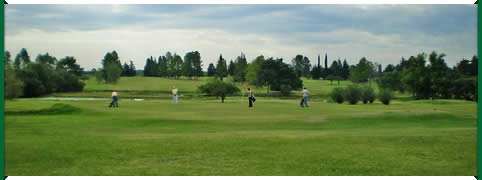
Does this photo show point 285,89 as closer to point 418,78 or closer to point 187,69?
point 418,78

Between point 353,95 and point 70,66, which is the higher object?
point 70,66

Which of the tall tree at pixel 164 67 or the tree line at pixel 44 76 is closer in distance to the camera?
the tree line at pixel 44 76

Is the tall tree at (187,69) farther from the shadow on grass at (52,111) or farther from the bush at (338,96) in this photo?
the shadow on grass at (52,111)

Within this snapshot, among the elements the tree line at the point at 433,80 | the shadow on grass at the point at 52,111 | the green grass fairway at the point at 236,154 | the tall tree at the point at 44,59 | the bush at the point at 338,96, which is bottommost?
the green grass fairway at the point at 236,154

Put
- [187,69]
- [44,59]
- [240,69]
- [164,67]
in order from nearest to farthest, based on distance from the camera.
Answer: [44,59]
[240,69]
[187,69]
[164,67]

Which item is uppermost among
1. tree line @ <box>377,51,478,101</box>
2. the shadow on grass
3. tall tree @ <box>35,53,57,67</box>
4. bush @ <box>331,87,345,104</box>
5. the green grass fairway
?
tall tree @ <box>35,53,57,67</box>

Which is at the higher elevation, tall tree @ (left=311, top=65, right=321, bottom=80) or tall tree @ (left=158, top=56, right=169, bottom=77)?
tall tree @ (left=158, top=56, right=169, bottom=77)

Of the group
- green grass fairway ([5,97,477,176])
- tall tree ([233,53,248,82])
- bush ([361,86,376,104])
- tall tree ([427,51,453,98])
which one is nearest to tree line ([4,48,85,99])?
tall tree ([233,53,248,82])

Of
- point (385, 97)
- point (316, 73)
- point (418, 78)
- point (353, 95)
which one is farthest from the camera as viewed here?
point (316, 73)

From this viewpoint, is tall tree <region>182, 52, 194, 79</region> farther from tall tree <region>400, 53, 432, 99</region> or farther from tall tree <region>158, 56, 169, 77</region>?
tall tree <region>400, 53, 432, 99</region>

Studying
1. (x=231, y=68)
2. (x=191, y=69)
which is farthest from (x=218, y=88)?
(x=191, y=69)

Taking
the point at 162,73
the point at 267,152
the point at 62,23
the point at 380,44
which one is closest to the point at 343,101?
the point at 380,44

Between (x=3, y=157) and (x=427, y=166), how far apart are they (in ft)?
41.9

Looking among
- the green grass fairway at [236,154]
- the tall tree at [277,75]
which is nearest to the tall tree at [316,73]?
the tall tree at [277,75]
